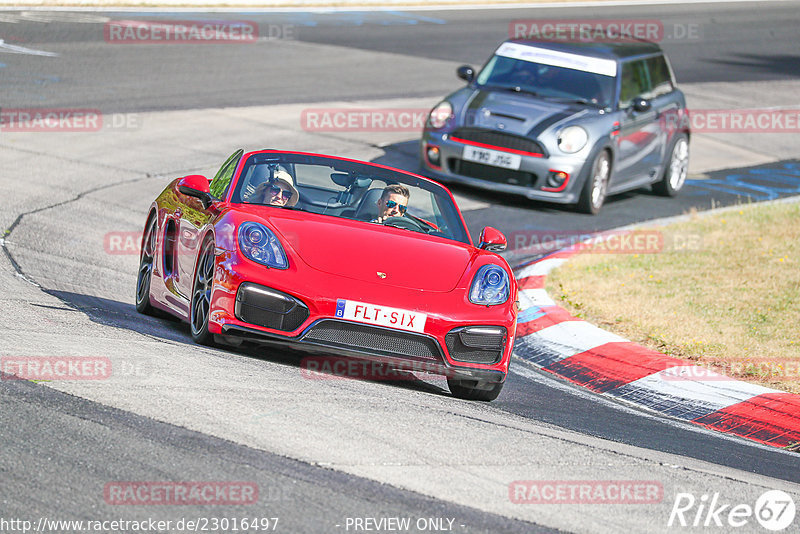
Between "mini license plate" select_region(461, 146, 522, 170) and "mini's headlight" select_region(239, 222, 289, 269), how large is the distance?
7.09 meters

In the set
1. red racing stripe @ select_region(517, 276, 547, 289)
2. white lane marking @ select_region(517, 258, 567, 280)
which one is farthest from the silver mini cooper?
red racing stripe @ select_region(517, 276, 547, 289)

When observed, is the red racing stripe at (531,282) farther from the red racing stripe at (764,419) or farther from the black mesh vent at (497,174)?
the black mesh vent at (497,174)

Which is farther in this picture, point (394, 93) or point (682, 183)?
point (394, 93)

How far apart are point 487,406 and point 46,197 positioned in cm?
635

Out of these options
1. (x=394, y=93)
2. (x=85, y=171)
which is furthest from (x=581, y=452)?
(x=394, y=93)

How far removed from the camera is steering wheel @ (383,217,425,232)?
24.7 ft

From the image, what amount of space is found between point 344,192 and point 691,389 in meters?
2.59

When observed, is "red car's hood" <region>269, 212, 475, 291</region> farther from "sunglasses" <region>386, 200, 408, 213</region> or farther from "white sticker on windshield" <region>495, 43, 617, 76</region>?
"white sticker on windshield" <region>495, 43, 617, 76</region>

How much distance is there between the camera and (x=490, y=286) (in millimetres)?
6953

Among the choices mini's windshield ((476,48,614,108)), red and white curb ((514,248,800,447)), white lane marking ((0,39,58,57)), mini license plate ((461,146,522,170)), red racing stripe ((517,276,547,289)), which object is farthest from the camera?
white lane marking ((0,39,58,57))

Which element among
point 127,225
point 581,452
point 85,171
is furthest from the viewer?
point 85,171

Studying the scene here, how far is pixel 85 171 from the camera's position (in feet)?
43.0

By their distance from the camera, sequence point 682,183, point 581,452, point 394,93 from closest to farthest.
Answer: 1. point 581,452
2. point 682,183
3. point 394,93

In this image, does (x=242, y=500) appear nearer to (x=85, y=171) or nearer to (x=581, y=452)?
(x=581, y=452)
